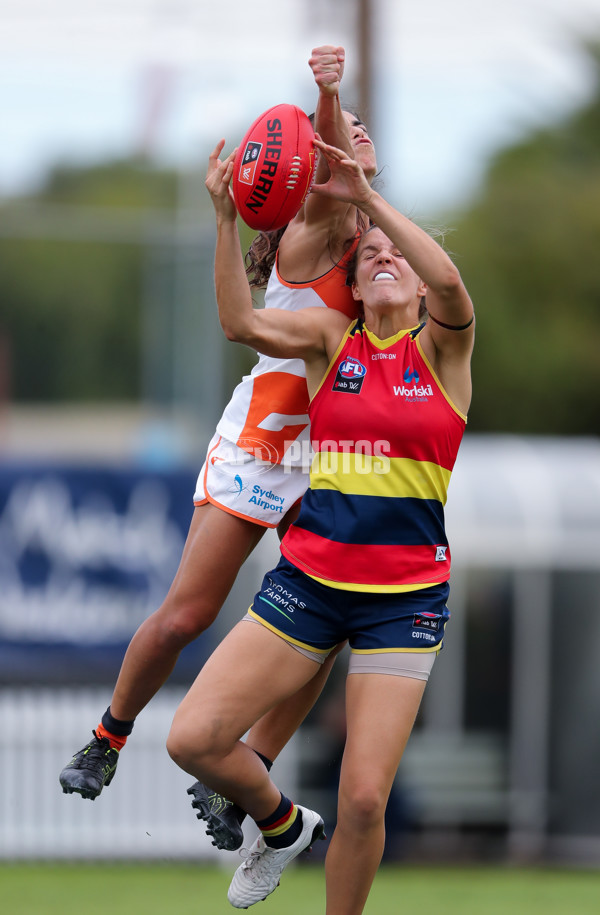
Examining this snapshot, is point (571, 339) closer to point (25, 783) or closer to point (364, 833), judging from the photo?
point (25, 783)

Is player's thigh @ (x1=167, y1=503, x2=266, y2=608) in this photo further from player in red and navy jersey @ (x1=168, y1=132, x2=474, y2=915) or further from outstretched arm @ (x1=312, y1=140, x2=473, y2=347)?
outstretched arm @ (x1=312, y1=140, x2=473, y2=347)

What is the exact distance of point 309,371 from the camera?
4.25 metres

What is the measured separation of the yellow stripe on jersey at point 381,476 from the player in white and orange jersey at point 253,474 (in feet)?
1.27

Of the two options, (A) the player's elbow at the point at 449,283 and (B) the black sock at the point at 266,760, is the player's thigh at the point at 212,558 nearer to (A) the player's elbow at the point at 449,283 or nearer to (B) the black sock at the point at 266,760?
(B) the black sock at the point at 266,760

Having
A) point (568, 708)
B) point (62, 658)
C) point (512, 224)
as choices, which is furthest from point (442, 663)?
point (512, 224)

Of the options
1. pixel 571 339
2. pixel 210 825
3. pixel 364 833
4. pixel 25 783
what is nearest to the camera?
pixel 364 833

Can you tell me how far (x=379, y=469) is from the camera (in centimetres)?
406

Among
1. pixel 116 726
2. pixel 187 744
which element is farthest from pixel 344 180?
pixel 116 726

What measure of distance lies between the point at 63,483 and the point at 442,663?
4.36 m

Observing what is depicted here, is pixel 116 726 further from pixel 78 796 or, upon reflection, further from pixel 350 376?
pixel 78 796

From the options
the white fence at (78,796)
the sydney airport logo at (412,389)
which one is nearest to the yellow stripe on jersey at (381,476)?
the sydney airport logo at (412,389)

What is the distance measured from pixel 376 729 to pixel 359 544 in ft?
1.95

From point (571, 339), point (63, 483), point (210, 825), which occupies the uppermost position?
point (210, 825)

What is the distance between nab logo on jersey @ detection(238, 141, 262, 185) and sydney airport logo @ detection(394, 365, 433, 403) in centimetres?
82
